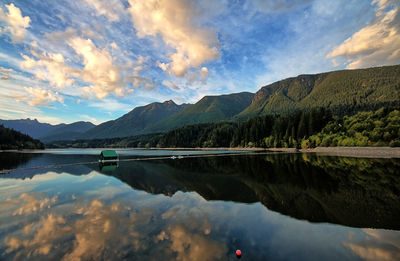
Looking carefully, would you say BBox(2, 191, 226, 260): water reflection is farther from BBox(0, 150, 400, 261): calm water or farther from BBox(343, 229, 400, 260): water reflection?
BBox(343, 229, 400, 260): water reflection

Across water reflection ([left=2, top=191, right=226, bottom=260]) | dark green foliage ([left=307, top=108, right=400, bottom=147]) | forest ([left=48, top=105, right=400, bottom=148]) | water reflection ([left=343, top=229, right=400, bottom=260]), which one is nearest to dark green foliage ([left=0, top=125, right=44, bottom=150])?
forest ([left=48, top=105, right=400, bottom=148])

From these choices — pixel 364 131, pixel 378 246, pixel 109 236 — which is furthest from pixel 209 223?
pixel 364 131

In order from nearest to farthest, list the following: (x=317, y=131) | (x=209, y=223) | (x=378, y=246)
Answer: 1. (x=378, y=246)
2. (x=209, y=223)
3. (x=317, y=131)

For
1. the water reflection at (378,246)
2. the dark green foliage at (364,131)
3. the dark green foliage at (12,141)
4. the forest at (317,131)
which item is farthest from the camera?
the dark green foliage at (12,141)

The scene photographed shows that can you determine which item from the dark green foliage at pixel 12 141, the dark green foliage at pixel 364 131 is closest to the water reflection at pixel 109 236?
the dark green foliage at pixel 364 131

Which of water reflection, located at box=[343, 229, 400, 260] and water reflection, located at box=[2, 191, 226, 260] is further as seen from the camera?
water reflection, located at box=[2, 191, 226, 260]

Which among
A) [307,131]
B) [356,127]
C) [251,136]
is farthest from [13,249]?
[251,136]

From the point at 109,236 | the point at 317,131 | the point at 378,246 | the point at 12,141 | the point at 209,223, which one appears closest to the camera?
the point at 378,246

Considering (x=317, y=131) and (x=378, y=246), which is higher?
(x=317, y=131)

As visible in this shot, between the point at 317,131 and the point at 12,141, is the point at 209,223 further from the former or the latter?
the point at 12,141

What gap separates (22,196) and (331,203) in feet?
105

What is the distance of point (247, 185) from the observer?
25672mm

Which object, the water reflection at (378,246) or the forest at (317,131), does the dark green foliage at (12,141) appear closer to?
the forest at (317,131)

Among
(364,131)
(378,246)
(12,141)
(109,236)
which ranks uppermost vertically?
(12,141)
